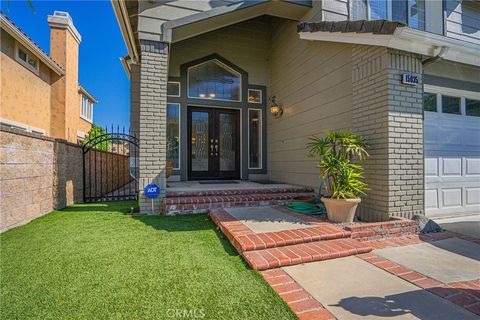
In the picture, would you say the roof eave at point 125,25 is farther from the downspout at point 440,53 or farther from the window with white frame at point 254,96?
the downspout at point 440,53

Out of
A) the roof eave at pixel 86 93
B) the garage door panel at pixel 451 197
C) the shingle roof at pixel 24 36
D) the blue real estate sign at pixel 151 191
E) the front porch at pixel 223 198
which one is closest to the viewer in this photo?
the garage door panel at pixel 451 197

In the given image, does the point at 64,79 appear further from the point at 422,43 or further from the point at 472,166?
the point at 472,166

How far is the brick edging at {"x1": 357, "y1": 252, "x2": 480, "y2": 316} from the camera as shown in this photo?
197 cm

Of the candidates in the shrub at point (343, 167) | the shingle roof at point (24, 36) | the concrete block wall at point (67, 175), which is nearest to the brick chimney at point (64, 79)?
the shingle roof at point (24, 36)

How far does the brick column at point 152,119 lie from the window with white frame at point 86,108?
12.0 m

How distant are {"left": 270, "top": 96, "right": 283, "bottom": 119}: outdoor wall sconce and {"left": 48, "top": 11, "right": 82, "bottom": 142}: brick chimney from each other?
9.13 metres

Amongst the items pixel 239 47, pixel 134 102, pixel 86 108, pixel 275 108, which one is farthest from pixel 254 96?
pixel 86 108

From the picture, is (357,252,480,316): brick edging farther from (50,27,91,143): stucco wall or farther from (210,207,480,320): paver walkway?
(50,27,91,143): stucco wall

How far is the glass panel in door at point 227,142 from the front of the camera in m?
7.70

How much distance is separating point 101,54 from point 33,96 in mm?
8899

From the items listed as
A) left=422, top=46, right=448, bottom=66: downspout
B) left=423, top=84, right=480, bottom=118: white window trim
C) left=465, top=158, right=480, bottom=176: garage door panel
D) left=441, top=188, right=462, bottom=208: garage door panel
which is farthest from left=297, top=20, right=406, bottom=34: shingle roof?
left=465, top=158, right=480, bottom=176: garage door panel

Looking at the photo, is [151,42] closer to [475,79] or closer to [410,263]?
[410,263]

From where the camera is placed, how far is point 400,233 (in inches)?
141

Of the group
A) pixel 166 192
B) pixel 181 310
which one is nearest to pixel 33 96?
pixel 166 192
